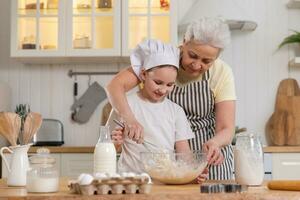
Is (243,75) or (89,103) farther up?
(243,75)

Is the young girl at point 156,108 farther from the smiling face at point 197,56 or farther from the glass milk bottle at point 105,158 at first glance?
the glass milk bottle at point 105,158

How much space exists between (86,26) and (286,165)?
1.62m

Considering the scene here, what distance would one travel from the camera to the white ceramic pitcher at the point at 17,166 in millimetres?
1761

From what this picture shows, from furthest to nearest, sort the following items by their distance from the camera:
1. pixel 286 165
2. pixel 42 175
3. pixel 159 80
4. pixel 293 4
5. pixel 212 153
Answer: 1. pixel 293 4
2. pixel 286 165
3. pixel 159 80
4. pixel 212 153
5. pixel 42 175

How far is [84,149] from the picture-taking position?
3629mm

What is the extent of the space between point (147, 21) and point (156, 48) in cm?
185

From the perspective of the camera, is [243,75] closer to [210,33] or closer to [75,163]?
[75,163]

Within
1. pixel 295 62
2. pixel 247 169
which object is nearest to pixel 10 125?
pixel 247 169

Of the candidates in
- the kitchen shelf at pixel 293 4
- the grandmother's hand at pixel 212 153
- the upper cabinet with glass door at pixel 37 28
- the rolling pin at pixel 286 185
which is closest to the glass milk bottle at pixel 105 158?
the grandmother's hand at pixel 212 153

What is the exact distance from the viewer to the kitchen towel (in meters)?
4.10

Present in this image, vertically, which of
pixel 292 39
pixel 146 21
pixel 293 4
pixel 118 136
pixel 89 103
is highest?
pixel 293 4

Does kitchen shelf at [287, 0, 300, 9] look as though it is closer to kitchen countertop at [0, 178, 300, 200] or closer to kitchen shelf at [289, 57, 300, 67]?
kitchen shelf at [289, 57, 300, 67]

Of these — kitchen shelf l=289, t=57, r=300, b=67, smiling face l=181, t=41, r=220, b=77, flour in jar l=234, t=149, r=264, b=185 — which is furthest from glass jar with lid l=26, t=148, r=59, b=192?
kitchen shelf l=289, t=57, r=300, b=67

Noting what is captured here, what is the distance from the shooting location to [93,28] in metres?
3.88
